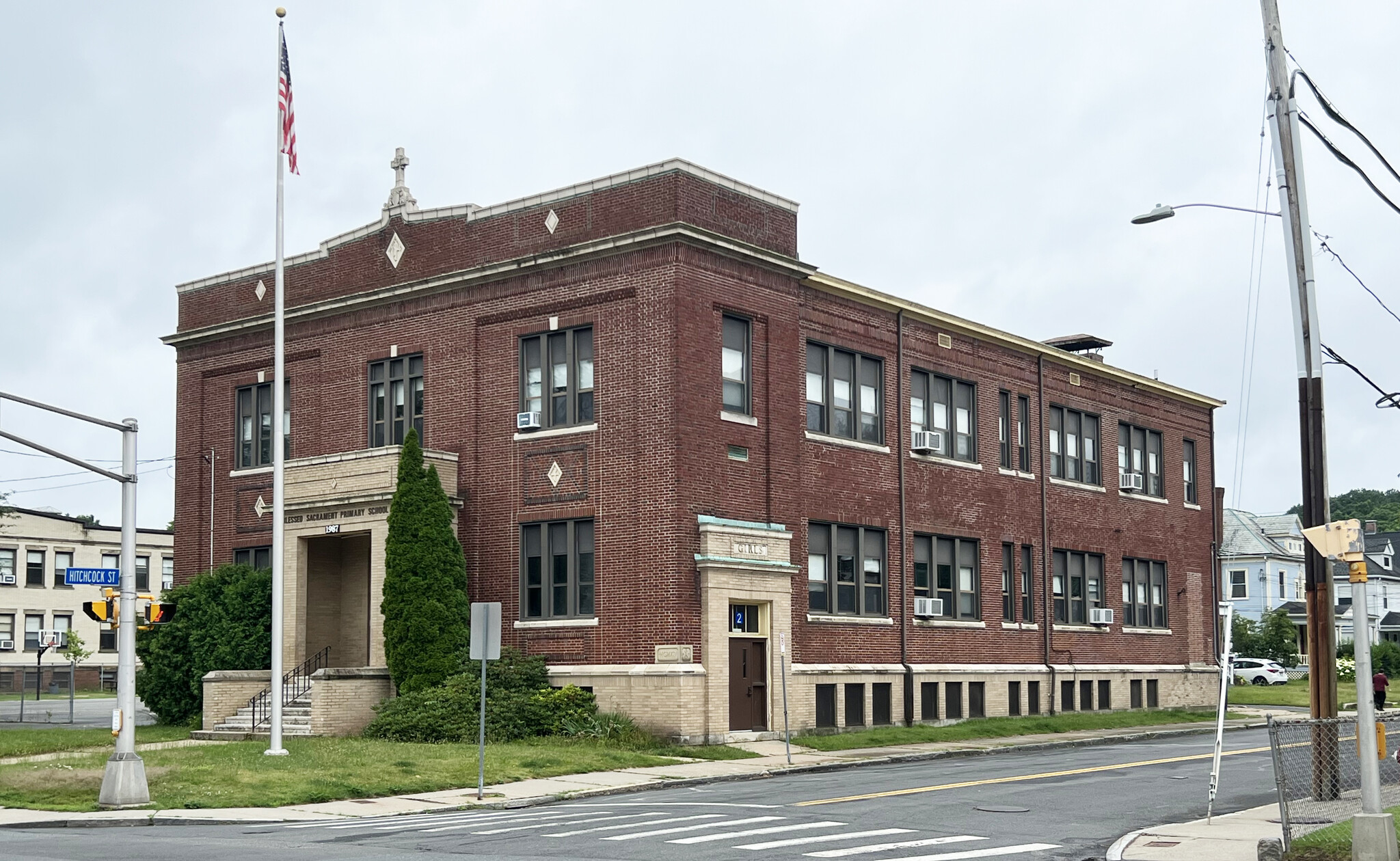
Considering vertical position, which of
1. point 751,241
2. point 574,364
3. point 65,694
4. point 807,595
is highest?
point 751,241

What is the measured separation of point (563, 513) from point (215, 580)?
939 centimetres

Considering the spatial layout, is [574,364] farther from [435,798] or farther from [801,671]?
[435,798]

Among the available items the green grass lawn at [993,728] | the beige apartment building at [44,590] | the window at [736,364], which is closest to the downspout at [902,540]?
the green grass lawn at [993,728]

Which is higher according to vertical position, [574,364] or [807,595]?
[574,364]

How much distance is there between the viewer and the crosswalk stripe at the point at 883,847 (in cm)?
1547

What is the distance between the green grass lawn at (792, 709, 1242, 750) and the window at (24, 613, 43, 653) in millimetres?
61353

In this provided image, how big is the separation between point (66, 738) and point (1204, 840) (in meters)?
24.8

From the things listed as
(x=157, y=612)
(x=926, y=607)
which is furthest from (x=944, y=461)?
(x=157, y=612)

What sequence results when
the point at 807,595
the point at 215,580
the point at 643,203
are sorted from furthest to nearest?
the point at 215,580
the point at 807,595
the point at 643,203

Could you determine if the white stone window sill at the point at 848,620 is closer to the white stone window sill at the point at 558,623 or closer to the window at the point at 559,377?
the white stone window sill at the point at 558,623

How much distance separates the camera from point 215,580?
36.8 metres

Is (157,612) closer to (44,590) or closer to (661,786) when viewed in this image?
(661,786)

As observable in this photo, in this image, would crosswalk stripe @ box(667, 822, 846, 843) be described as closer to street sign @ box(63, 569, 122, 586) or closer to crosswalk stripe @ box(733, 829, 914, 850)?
crosswalk stripe @ box(733, 829, 914, 850)

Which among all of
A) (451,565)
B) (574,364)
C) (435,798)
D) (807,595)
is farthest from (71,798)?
(807,595)
